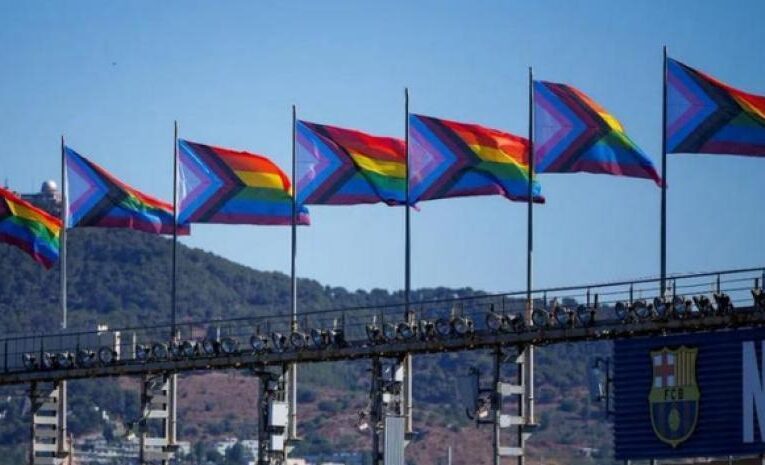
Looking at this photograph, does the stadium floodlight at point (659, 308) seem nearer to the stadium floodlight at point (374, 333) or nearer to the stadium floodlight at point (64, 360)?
the stadium floodlight at point (374, 333)

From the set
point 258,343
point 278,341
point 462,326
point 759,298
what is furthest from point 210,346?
point 759,298

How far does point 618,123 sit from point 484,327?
871 centimetres

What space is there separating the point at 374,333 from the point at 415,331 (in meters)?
2.01

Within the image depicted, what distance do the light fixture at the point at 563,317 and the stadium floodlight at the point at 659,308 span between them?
382cm

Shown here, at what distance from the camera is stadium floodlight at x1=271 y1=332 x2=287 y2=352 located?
90.2 m

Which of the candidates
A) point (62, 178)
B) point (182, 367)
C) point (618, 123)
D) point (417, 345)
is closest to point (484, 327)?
point (417, 345)

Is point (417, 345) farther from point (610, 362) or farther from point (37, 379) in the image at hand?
point (37, 379)

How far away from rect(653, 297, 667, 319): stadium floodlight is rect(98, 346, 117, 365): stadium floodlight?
94.4 feet

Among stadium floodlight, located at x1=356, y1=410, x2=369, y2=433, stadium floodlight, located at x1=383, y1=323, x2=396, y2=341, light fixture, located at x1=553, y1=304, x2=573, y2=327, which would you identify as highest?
light fixture, located at x1=553, y1=304, x2=573, y2=327

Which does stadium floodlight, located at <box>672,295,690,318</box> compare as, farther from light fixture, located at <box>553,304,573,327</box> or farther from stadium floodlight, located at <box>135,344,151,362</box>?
stadium floodlight, located at <box>135,344,151,362</box>

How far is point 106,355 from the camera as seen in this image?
9756cm

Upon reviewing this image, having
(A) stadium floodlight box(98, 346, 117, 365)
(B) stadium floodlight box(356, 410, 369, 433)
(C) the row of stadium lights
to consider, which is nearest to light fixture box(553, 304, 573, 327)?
(C) the row of stadium lights

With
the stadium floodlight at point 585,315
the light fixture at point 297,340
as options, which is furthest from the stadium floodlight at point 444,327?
the light fixture at point 297,340

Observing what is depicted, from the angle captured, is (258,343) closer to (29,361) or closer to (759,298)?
(29,361)
